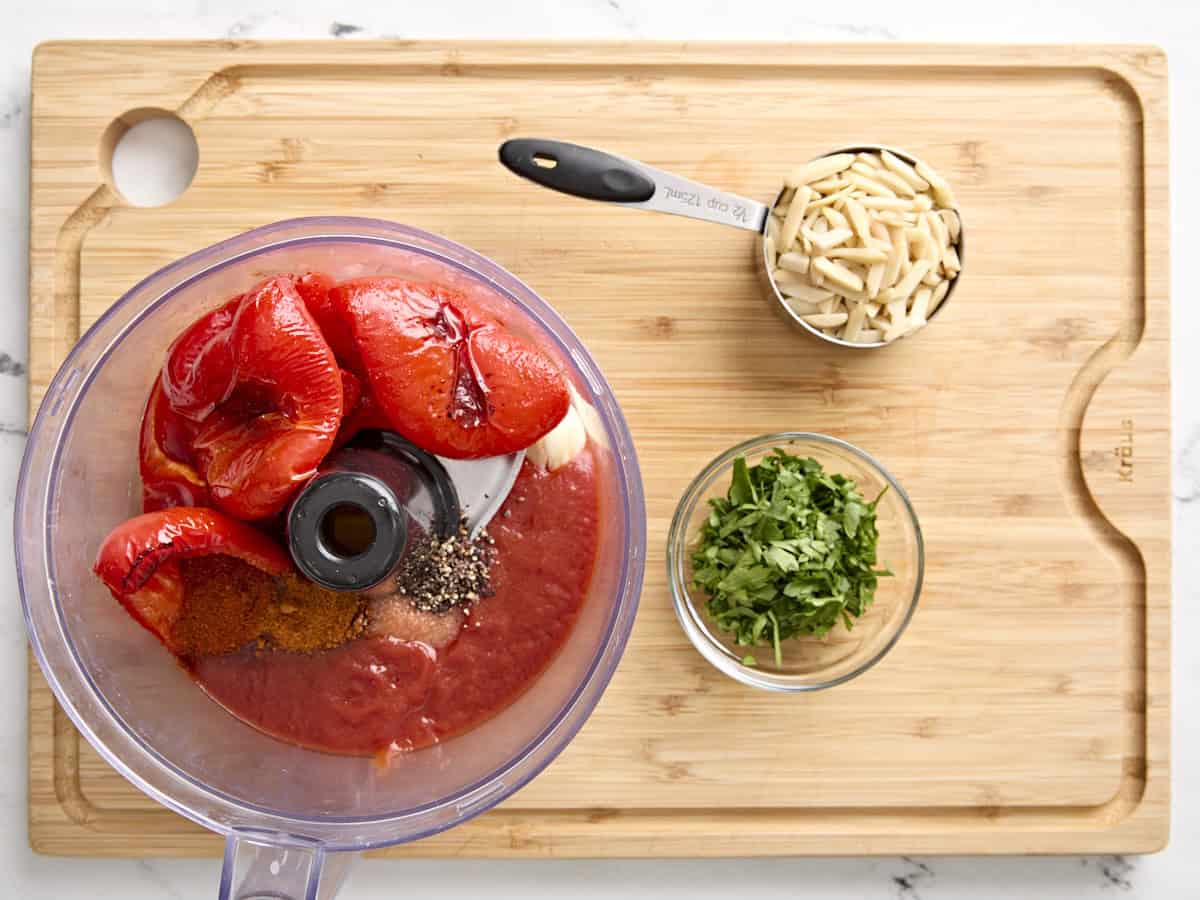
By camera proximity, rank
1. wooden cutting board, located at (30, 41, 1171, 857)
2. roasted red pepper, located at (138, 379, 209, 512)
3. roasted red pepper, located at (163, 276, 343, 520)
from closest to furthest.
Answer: roasted red pepper, located at (163, 276, 343, 520) < roasted red pepper, located at (138, 379, 209, 512) < wooden cutting board, located at (30, 41, 1171, 857)

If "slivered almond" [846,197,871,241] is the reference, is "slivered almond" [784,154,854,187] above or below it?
above

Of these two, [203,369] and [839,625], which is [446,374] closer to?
[203,369]

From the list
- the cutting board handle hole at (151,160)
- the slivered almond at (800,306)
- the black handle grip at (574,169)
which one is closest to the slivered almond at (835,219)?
the slivered almond at (800,306)

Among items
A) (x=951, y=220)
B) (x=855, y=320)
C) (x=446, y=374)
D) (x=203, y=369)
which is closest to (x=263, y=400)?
(x=203, y=369)

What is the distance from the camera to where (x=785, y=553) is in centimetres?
135

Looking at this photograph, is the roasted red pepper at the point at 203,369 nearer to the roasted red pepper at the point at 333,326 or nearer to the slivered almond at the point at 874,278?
the roasted red pepper at the point at 333,326

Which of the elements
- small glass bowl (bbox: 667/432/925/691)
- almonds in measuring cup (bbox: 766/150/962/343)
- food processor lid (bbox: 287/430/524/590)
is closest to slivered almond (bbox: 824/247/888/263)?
almonds in measuring cup (bbox: 766/150/962/343)

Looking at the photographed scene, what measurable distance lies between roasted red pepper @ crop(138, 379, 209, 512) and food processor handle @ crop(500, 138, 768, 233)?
20.4 inches

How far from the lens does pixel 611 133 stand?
1.48 meters

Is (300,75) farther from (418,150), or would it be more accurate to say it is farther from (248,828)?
(248,828)

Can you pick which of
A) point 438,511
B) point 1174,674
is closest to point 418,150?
point 438,511

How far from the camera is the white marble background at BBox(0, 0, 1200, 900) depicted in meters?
1.53

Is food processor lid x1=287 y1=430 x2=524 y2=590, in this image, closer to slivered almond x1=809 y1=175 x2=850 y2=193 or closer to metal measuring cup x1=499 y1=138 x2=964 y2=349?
metal measuring cup x1=499 y1=138 x2=964 y2=349

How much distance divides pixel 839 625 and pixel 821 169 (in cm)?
61
